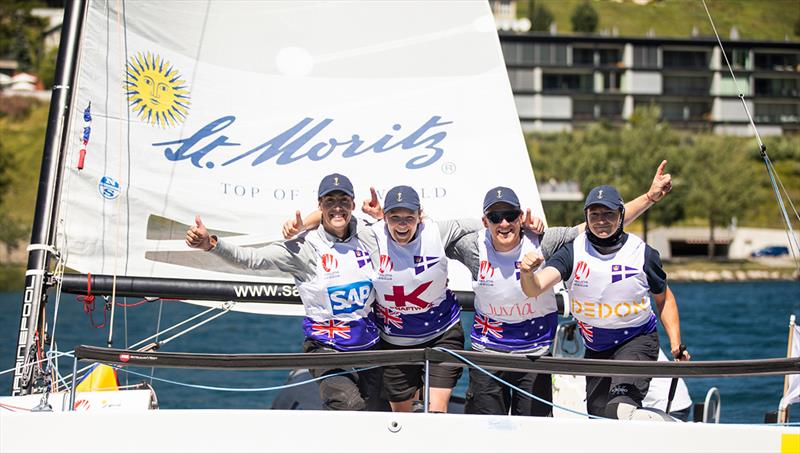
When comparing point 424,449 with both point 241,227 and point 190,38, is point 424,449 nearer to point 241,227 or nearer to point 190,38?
point 241,227

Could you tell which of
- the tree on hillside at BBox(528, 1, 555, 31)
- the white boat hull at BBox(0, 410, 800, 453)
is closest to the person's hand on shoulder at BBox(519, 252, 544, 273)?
the white boat hull at BBox(0, 410, 800, 453)

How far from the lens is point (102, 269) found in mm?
6340

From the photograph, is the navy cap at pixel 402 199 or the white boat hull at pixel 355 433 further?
the navy cap at pixel 402 199

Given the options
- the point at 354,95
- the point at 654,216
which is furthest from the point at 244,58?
the point at 654,216

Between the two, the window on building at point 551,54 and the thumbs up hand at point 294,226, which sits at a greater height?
the window on building at point 551,54

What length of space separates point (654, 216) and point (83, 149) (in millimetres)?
41276

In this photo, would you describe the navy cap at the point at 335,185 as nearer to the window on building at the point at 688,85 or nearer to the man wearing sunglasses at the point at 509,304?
the man wearing sunglasses at the point at 509,304

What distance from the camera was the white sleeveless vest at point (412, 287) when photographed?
511 centimetres

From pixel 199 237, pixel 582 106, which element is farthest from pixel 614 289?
pixel 582 106

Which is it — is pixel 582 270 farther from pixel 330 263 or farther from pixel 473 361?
pixel 330 263

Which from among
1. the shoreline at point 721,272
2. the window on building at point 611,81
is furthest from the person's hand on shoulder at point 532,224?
the window on building at point 611,81

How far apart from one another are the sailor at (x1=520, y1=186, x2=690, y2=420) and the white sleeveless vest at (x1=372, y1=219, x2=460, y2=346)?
0.60 metres

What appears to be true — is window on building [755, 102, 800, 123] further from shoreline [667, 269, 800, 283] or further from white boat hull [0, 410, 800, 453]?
white boat hull [0, 410, 800, 453]

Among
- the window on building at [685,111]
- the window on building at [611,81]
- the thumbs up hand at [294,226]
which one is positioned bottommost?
the thumbs up hand at [294,226]
